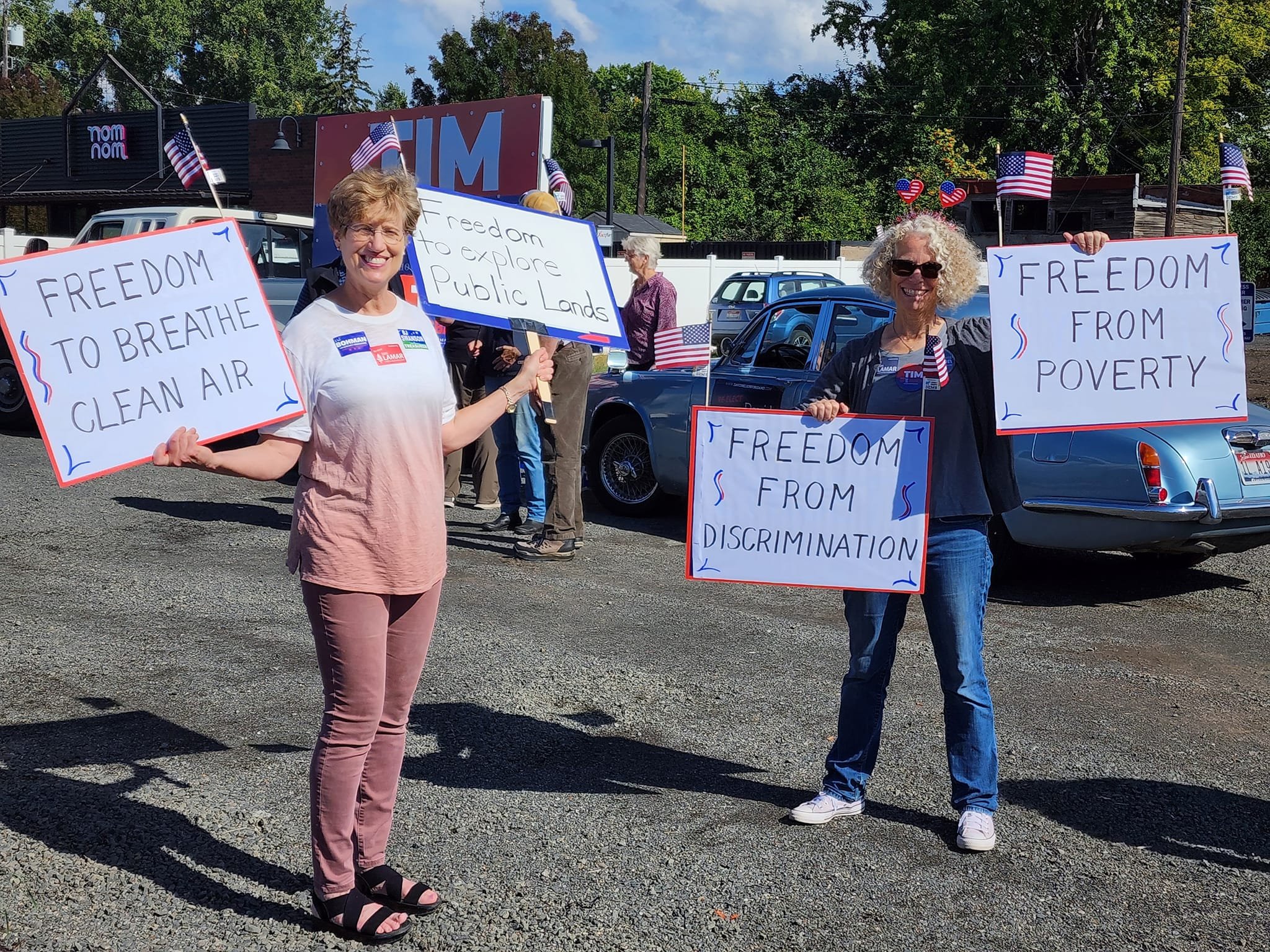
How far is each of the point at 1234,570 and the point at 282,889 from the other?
23.0 ft

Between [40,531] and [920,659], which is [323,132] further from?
[920,659]

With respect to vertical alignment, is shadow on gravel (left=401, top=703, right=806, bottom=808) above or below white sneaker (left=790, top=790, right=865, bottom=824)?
below

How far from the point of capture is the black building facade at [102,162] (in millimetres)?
34750

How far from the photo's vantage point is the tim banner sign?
12617mm

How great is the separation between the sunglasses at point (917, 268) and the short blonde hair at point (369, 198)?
148cm

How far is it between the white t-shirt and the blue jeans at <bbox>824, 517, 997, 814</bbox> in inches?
60.8

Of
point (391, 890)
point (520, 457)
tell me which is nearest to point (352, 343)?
point (391, 890)

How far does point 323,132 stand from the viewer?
1507cm

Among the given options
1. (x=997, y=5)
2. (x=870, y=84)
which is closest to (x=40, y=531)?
(x=997, y=5)

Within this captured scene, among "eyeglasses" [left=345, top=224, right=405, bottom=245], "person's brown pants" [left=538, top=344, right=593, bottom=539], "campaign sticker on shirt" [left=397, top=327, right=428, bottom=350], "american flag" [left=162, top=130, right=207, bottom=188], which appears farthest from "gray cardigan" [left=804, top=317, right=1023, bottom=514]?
"person's brown pants" [left=538, top=344, right=593, bottom=539]

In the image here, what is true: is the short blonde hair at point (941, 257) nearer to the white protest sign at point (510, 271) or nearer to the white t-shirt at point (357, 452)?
the white protest sign at point (510, 271)

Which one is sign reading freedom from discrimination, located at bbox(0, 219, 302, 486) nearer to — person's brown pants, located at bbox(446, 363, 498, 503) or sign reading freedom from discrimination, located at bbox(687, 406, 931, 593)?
sign reading freedom from discrimination, located at bbox(687, 406, 931, 593)

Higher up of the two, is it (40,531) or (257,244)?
(257,244)

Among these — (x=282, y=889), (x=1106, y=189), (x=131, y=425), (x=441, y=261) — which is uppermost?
(x=1106, y=189)
